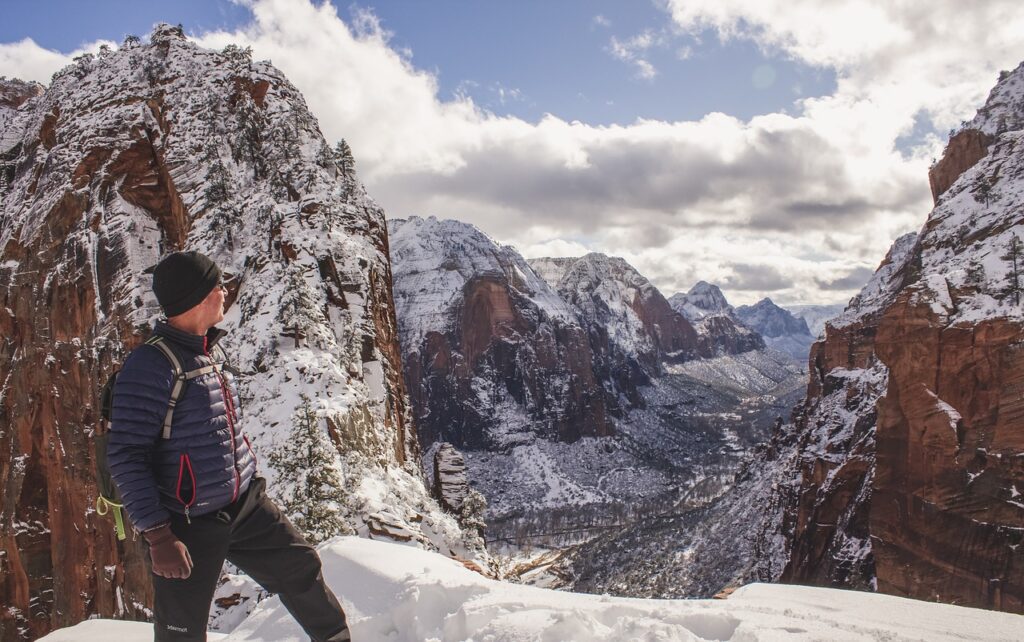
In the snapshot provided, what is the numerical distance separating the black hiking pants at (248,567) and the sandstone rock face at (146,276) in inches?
704

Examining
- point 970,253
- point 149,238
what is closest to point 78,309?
point 149,238

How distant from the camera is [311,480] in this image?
17922mm

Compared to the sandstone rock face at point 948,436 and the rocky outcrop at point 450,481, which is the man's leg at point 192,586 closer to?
the rocky outcrop at point 450,481

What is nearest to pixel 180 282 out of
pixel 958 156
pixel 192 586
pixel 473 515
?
pixel 192 586

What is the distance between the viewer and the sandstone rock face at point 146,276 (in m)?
26.2

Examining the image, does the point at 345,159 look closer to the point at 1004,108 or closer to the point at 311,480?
the point at 311,480

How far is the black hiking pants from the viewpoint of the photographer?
4.62m

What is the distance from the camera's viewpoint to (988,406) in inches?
1510

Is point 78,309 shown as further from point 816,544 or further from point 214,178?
point 816,544

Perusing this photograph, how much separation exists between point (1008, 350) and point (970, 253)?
13.6 meters

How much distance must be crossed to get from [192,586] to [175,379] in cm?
164

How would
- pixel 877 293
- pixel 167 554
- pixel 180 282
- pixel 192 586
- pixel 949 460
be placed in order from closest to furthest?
pixel 167 554, pixel 192 586, pixel 180 282, pixel 949 460, pixel 877 293

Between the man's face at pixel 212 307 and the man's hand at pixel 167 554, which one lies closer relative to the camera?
the man's hand at pixel 167 554

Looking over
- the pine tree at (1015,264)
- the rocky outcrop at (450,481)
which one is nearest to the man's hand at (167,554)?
the rocky outcrop at (450,481)
